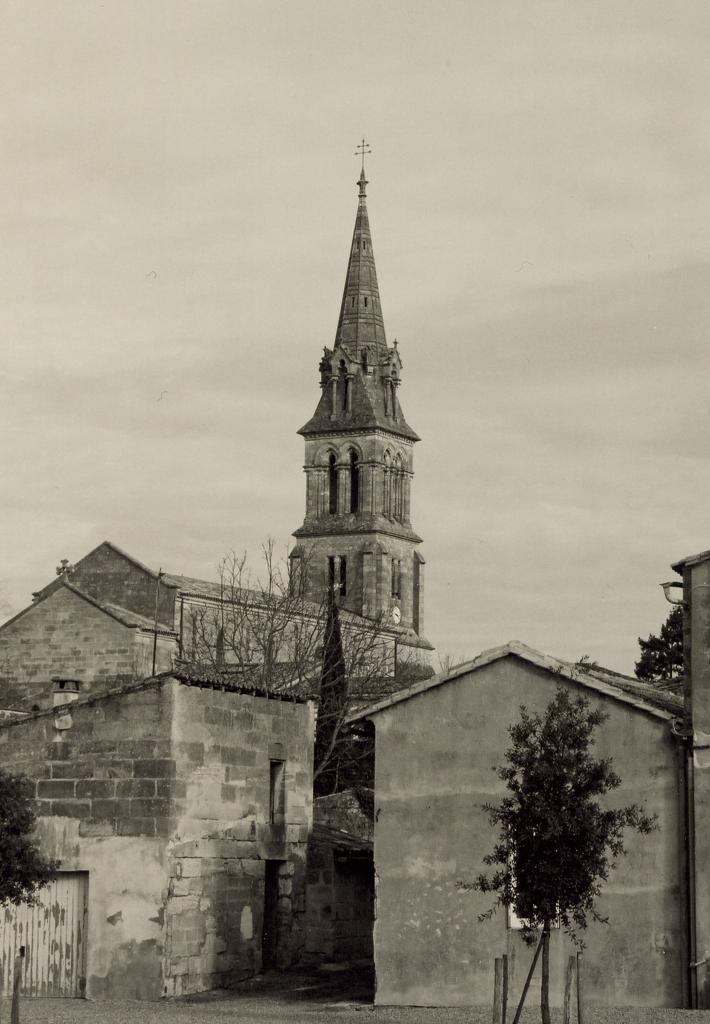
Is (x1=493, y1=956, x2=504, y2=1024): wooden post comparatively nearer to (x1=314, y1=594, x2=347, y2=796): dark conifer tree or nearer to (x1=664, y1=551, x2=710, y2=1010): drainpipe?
(x1=664, y1=551, x2=710, y2=1010): drainpipe

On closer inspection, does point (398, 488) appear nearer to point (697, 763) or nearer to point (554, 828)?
point (697, 763)

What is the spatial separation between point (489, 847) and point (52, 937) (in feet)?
23.0

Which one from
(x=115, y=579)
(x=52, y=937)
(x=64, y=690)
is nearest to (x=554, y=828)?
(x=52, y=937)

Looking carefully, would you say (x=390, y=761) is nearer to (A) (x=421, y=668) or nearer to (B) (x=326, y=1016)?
(B) (x=326, y=1016)

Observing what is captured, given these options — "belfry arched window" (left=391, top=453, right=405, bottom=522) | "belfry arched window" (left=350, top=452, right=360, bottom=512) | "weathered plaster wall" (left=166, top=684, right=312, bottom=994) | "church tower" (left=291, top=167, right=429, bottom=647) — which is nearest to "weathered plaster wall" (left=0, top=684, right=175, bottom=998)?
"weathered plaster wall" (left=166, top=684, right=312, bottom=994)

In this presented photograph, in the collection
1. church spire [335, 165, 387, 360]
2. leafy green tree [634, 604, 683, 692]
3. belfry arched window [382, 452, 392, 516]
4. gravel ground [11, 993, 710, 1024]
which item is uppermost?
church spire [335, 165, 387, 360]

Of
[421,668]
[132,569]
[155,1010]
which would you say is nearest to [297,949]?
[155,1010]

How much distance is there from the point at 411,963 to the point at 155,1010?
11.7ft

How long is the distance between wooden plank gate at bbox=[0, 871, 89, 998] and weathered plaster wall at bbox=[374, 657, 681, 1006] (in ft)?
16.1

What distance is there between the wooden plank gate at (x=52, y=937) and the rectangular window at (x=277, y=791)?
12.5ft

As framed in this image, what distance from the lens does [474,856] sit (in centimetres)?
2528

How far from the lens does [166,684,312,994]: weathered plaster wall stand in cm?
2745

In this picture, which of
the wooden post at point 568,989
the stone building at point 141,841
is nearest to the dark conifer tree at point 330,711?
the stone building at point 141,841

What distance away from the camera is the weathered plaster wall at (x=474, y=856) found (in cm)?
2423
